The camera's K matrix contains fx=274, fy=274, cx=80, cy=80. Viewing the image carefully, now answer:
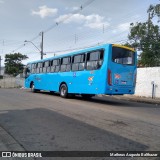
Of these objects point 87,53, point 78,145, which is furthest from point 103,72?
point 78,145

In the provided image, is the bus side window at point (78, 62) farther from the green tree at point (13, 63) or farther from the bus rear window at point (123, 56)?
the green tree at point (13, 63)

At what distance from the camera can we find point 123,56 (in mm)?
15492

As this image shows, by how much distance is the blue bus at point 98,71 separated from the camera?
14.9 metres

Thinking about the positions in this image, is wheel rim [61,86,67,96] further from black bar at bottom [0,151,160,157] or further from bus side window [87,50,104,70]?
black bar at bottom [0,151,160,157]

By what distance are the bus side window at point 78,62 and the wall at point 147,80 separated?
22.9ft

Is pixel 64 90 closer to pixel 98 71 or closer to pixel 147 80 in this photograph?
pixel 98 71

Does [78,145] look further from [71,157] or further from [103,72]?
[103,72]

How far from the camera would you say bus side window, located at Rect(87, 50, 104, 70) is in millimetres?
15203

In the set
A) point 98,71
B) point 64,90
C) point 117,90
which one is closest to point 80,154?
point 117,90

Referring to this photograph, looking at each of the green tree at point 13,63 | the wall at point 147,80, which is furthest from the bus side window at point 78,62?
the green tree at point 13,63

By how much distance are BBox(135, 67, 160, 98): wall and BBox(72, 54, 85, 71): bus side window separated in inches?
275

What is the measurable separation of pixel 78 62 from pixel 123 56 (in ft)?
10.8

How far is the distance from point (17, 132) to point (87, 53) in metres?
9.58

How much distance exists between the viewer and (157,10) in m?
23.7
